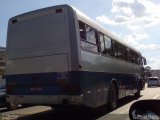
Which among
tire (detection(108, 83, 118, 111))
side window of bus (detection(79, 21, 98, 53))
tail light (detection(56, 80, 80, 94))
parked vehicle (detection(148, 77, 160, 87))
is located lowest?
tire (detection(108, 83, 118, 111))

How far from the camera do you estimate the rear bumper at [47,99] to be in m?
11.1

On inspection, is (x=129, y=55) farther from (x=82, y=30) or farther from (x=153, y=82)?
(x=153, y=82)

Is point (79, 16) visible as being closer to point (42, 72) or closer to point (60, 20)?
point (60, 20)

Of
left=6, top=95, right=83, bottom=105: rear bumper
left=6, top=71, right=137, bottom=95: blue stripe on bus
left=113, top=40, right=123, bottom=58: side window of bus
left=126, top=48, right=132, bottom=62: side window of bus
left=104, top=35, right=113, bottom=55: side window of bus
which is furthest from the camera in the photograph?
left=126, top=48, right=132, bottom=62: side window of bus

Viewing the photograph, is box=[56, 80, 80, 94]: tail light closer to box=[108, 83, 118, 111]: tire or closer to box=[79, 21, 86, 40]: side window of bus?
box=[79, 21, 86, 40]: side window of bus

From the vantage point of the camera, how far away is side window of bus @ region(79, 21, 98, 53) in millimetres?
11978

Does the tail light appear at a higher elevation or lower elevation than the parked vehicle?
lower

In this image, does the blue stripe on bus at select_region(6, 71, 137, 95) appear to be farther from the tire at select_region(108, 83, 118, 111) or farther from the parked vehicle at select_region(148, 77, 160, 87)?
the parked vehicle at select_region(148, 77, 160, 87)

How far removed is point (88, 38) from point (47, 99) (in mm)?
2616

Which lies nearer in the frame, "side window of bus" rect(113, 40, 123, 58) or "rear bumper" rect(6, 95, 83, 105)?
"rear bumper" rect(6, 95, 83, 105)

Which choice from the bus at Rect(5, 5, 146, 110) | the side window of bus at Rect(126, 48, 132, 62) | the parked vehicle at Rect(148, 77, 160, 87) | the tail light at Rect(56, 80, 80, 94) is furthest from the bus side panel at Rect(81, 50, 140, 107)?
the parked vehicle at Rect(148, 77, 160, 87)

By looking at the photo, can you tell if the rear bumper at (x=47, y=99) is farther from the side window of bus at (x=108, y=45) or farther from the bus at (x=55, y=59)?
the side window of bus at (x=108, y=45)

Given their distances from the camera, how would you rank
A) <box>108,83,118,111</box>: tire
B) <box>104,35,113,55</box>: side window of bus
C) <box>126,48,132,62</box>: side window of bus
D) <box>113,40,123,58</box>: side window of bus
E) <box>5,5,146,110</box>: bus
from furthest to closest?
<box>126,48,132,62</box>: side window of bus < <box>113,40,123,58</box>: side window of bus < <box>104,35,113,55</box>: side window of bus < <box>108,83,118,111</box>: tire < <box>5,5,146,110</box>: bus

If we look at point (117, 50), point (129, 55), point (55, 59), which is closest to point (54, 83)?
point (55, 59)
